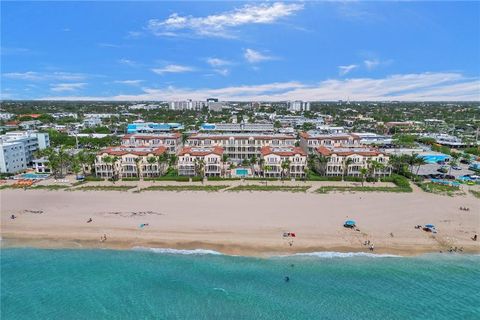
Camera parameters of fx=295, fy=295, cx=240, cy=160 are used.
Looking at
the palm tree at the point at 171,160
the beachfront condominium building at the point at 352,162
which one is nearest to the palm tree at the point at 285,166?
the beachfront condominium building at the point at 352,162

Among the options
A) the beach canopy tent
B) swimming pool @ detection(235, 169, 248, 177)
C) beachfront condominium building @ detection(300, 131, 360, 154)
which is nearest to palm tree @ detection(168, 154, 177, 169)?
swimming pool @ detection(235, 169, 248, 177)

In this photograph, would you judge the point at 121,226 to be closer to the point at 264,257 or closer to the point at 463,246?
the point at 264,257

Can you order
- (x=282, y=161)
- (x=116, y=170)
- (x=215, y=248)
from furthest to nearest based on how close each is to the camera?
(x=116, y=170), (x=282, y=161), (x=215, y=248)

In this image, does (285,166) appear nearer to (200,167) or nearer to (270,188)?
(270,188)

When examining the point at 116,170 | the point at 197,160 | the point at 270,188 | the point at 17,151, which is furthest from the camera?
the point at 17,151

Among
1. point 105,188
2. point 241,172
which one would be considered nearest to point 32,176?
point 105,188

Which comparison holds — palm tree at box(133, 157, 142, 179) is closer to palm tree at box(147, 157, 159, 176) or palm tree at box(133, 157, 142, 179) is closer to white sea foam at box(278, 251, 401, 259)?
palm tree at box(147, 157, 159, 176)

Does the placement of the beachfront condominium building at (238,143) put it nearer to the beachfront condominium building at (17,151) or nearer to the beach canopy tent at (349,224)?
the beachfront condominium building at (17,151)
